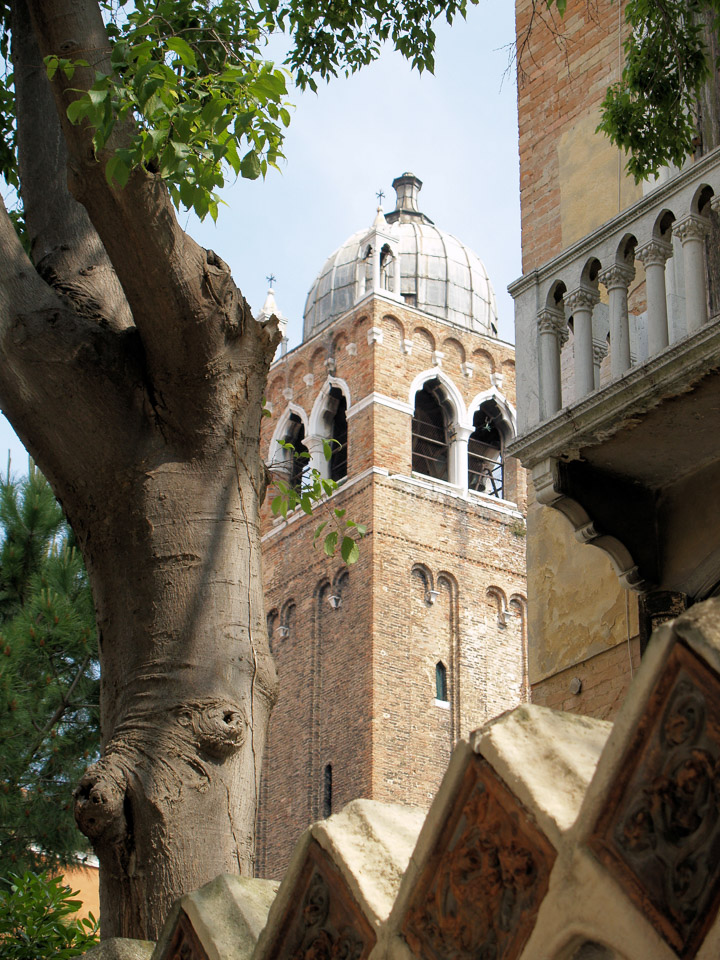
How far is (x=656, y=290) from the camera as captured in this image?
595 cm

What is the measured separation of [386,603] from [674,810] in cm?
3467

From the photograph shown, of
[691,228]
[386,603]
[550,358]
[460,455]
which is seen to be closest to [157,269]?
[691,228]

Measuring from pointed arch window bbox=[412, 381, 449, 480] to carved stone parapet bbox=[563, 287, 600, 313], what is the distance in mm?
32074

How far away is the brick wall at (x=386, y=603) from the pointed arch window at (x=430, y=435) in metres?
0.94

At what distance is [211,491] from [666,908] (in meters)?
2.17

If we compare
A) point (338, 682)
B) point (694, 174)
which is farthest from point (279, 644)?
point (694, 174)

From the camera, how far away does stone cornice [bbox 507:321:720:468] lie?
18.2 ft

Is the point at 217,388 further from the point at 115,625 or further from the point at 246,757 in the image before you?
the point at 246,757

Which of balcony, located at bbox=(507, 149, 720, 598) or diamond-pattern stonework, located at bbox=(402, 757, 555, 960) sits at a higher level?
balcony, located at bbox=(507, 149, 720, 598)

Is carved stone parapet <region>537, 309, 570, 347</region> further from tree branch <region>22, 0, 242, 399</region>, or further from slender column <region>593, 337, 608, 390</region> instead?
tree branch <region>22, 0, 242, 399</region>

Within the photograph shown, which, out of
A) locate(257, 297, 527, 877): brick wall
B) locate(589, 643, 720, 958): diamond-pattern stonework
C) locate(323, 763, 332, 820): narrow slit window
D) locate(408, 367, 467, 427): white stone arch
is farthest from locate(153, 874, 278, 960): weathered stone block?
locate(408, 367, 467, 427): white stone arch

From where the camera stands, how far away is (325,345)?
3916 cm

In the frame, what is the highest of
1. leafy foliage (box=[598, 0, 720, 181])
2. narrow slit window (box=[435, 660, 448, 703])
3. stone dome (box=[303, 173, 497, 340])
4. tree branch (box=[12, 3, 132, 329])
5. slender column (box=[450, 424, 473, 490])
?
stone dome (box=[303, 173, 497, 340])

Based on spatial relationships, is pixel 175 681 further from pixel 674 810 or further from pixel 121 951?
pixel 674 810
